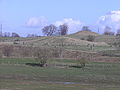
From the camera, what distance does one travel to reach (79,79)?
2028 inches

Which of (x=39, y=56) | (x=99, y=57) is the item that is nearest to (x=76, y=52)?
(x=99, y=57)

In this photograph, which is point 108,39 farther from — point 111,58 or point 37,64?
point 37,64

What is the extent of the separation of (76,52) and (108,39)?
A: 73.1m

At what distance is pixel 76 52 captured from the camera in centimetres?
10444

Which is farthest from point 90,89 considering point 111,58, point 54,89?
point 111,58

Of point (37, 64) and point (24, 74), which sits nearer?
point (24, 74)

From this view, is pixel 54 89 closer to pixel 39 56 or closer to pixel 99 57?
pixel 39 56

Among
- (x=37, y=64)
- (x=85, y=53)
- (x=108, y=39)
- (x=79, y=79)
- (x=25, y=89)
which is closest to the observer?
(x=25, y=89)

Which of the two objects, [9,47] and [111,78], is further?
[9,47]

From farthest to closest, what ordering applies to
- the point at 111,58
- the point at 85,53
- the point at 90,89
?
the point at 85,53
the point at 111,58
the point at 90,89

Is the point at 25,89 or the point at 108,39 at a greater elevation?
the point at 108,39

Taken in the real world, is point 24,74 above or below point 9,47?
below

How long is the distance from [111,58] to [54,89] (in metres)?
57.5

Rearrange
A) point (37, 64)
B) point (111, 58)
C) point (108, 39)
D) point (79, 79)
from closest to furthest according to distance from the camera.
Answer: point (79, 79)
point (37, 64)
point (111, 58)
point (108, 39)
